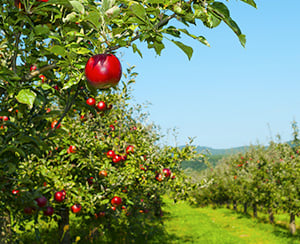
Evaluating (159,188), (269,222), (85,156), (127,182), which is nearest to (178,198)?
(159,188)

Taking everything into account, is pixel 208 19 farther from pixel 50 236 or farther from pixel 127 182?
pixel 50 236

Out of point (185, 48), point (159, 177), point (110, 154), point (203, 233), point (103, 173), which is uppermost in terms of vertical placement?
point (185, 48)

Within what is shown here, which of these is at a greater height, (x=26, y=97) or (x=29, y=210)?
(x=26, y=97)

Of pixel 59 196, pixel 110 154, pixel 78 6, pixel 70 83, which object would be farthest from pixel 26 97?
pixel 110 154

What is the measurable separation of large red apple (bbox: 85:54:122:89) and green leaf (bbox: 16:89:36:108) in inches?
16.0

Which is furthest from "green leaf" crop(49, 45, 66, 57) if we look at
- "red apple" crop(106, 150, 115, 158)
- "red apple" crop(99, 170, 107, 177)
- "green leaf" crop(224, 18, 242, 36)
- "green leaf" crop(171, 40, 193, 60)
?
"red apple" crop(106, 150, 115, 158)

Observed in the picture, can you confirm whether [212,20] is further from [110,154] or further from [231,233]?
[231,233]

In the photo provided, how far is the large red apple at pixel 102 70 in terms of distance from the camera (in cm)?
180

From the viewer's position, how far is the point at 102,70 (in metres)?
1.80

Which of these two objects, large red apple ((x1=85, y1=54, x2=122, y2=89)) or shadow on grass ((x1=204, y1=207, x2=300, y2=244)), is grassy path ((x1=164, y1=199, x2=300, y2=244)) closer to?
shadow on grass ((x1=204, y1=207, x2=300, y2=244))

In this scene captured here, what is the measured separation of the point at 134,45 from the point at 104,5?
0.35 meters

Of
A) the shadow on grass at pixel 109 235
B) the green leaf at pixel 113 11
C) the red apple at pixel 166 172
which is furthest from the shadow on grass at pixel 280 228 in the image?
the green leaf at pixel 113 11

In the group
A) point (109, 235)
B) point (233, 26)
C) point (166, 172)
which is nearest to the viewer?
point (233, 26)

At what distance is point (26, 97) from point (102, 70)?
55cm
